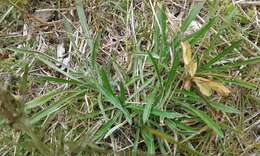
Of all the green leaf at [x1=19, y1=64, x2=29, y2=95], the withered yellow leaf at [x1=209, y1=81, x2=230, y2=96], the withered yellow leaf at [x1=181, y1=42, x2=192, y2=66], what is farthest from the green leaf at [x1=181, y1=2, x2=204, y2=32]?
the green leaf at [x1=19, y1=64, x2=29, y2=95]

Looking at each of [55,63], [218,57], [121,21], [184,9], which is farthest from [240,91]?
[55,63]

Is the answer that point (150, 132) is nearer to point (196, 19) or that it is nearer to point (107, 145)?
point (107, 145)

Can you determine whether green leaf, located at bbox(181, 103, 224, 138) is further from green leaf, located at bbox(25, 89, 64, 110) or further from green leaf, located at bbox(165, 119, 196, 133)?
green leaf, located at bbox(25, 89, 64, 110)

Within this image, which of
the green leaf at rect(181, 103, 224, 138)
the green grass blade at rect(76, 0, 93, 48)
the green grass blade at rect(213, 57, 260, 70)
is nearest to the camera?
the green leaf at rect(181, 103, 224, 138)

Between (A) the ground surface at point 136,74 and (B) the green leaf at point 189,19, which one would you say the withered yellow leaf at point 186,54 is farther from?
(B) the green leaf at point 189,19

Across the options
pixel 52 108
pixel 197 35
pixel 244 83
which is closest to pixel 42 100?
pixel 52 108

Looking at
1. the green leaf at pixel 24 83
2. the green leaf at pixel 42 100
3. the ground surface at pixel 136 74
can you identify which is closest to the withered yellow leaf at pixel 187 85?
the ground surface at pixel 136 74

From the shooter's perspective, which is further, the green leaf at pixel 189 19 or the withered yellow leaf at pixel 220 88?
the green leaf at pixel 189 19

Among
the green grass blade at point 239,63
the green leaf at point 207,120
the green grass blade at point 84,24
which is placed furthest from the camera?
the green grass blade at point 84,24
